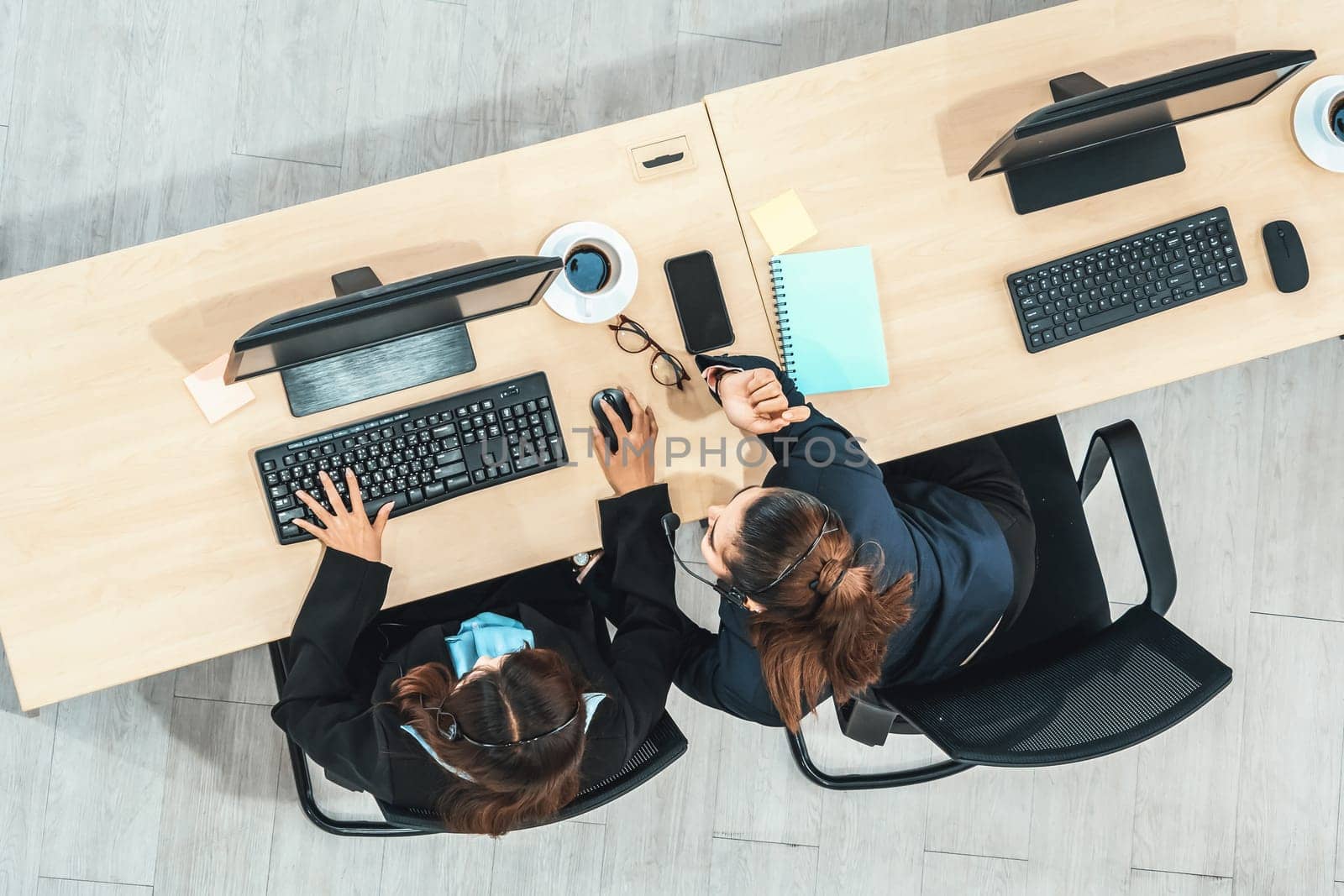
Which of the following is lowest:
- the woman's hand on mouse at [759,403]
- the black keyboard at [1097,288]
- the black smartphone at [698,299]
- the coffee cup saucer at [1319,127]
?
the woman's hand on mouse at [759,403]

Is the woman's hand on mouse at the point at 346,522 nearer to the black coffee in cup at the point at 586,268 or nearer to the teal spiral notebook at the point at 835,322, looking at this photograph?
the black coffee in cup at the point at 586,268

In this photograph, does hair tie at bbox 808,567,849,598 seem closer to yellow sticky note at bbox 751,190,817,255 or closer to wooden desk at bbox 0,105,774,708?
wooden desk at bbox 0,105,774,708

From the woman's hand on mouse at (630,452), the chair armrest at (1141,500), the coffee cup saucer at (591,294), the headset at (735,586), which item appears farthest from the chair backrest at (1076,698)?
the coffee cup saucer at (591,294)

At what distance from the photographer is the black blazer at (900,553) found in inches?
47.7

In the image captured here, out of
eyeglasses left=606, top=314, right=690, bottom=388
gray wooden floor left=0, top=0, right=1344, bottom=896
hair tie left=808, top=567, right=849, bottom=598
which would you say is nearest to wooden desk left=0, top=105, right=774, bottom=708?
Result: eyeglasses left=606, top=314, right=690, bottom=388

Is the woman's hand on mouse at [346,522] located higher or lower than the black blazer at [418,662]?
higher

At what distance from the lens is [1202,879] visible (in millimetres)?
2029

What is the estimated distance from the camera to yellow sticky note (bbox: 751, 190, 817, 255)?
4.45ft

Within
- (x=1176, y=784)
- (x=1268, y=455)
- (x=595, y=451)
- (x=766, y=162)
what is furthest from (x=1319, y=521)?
(x=595, y=451)

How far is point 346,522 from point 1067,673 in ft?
3.40

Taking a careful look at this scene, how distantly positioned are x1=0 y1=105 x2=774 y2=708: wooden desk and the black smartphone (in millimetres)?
21

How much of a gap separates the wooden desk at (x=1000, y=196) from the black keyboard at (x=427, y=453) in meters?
0.42

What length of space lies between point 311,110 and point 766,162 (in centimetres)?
114

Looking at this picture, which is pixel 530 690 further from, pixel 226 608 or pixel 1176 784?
pixel 1176 784
